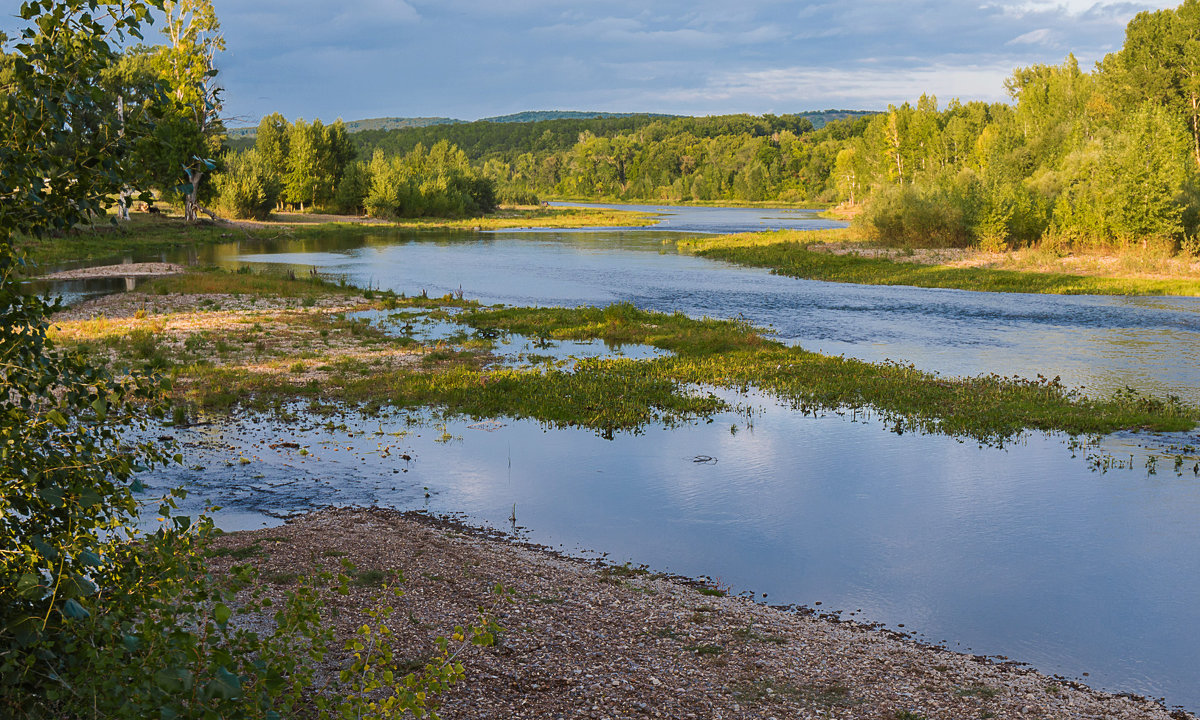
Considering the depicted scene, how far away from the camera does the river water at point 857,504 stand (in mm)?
10219

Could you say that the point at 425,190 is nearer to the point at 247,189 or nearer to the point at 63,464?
the point at 247,189

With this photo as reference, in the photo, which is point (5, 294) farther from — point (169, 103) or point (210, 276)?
point (210, 276)

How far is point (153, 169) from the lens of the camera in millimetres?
4176

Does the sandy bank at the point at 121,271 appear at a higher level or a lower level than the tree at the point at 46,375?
lower

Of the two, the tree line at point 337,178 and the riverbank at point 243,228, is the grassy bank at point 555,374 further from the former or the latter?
the tree line at point 337,178

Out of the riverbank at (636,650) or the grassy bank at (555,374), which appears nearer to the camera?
the riverbank at (636,650)

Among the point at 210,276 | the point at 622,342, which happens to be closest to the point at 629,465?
the point at 622,342

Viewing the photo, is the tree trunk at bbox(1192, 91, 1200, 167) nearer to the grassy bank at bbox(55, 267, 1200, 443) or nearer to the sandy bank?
the grassy bank at bbox(55, 267, 1200, 443)

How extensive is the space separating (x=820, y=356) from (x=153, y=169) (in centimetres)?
2226

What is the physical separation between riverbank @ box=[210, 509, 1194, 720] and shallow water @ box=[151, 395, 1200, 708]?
3.47 feet

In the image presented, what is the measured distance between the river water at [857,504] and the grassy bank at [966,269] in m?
17.7

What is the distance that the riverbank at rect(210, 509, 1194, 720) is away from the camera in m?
7.19

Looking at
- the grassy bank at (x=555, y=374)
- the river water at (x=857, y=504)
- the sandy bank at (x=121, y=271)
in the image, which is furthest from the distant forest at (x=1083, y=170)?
the sandy bank at (x=121, y=271)

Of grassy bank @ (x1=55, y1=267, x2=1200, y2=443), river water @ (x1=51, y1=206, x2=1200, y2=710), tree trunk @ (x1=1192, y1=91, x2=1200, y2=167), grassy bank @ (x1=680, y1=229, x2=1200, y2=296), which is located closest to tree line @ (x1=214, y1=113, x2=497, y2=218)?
grassy bank @ (x1=680, y1=229, x2=1200, y2=296)
